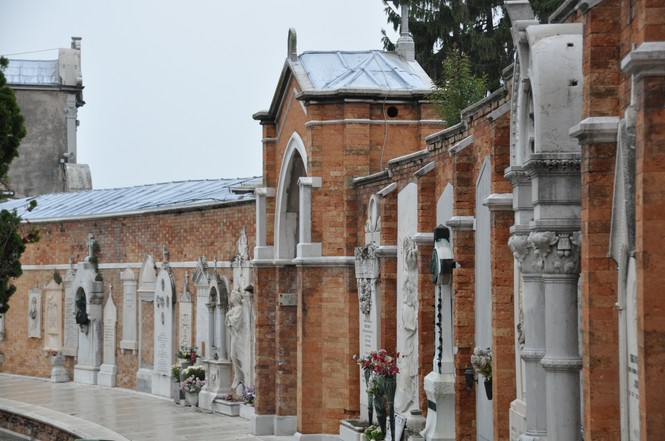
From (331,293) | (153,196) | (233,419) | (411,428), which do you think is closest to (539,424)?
(411,428)

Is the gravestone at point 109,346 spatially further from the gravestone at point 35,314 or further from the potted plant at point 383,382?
the potted plant at point 383,382

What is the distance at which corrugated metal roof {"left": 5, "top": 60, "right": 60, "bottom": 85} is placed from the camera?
4775 centimetres

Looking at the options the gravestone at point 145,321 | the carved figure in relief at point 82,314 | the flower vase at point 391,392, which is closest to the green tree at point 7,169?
the gravestone at point 145,321

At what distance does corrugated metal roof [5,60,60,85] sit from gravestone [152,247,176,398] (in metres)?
20.4

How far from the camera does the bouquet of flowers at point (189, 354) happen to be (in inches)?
1060

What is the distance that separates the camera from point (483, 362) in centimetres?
1234

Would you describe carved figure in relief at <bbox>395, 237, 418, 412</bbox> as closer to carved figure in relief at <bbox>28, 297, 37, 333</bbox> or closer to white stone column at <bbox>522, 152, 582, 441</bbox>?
white stone column at <bbox>522, 152, 582, 441</bbox>

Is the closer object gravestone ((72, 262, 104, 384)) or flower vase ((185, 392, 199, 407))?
flower vase ((185, 392, 199, 407))

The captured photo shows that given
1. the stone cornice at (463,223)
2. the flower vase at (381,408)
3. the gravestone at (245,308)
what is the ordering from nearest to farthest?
1. the stone cornice at (463,223)
2. the flower vase at (381,408)
3. the gravestone at (245,308)

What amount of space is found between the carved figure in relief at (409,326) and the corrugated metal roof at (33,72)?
111ft

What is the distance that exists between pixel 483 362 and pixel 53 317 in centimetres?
2334

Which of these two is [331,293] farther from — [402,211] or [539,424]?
[539,424]

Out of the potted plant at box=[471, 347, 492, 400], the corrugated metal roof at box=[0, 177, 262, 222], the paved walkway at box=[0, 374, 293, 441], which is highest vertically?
the corrugated metal roof at box=[0, 177, 262, 222]

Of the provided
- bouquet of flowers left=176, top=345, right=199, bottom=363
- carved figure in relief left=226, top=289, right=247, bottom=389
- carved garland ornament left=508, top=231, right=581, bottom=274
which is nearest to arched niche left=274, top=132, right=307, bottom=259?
carved figure in relief left=226, top=289, right=247, bottom=389
